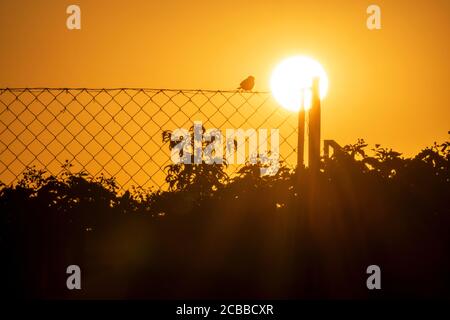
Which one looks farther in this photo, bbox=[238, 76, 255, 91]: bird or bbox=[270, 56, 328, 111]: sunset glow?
bbox=[238, 76, 255, 91]: bird

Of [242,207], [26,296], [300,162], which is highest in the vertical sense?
[300,162]

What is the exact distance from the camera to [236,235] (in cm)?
404

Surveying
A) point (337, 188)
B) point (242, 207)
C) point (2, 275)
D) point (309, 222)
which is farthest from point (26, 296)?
point (337, 188)

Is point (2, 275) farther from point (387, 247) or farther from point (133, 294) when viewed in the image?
point (387, 247)

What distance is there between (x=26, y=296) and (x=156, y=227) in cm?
87

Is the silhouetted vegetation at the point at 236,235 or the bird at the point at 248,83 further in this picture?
the bird at the point at 248,83

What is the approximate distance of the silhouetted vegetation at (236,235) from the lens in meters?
3.89

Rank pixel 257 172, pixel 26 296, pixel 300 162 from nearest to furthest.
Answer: pixel 26 296 → pixel 300 162 → pixel 257 172

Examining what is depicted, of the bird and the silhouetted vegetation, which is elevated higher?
the bird

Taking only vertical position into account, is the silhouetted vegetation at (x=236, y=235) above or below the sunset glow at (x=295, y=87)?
below

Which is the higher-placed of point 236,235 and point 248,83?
point 248,83

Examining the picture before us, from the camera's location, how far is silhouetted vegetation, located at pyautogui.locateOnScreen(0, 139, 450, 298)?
3.89 m

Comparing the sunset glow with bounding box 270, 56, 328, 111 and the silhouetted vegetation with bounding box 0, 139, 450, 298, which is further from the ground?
the sunset glow with bounding box 270, 56, 328, 111

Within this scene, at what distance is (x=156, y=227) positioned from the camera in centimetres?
407
